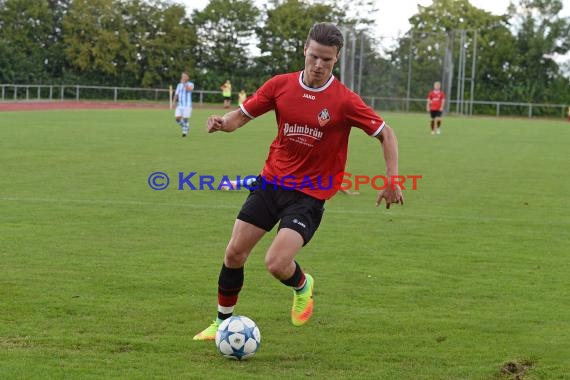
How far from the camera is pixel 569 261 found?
388 inches

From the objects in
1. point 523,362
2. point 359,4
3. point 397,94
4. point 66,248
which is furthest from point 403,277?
point 359,4

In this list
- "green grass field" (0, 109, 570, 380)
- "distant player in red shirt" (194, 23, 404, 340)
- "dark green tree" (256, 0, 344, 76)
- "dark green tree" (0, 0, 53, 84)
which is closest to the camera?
"green grass field" (0, 109, 570, 380)

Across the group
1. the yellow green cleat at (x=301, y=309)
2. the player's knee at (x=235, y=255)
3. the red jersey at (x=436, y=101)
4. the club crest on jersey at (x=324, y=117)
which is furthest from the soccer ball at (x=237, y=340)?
the red jersey at (x=436, y=101)

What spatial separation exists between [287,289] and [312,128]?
1.97 m

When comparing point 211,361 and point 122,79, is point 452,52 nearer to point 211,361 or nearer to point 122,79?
point 122,79

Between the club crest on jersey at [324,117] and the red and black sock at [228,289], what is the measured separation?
1.13m


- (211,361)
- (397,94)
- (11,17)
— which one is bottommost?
(211,361)

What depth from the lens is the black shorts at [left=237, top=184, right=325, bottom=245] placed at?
655 centimetres

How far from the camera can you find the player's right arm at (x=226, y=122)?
6.61 meters

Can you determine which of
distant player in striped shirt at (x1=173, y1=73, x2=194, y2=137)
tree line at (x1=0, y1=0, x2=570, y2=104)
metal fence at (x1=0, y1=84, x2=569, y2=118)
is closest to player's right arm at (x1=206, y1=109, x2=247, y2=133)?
distant player in striped shirt at (x1=173, y1=73, x2=194, y2=137)

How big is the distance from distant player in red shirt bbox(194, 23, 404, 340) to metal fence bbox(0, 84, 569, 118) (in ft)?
166

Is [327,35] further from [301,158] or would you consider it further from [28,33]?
[28,33]

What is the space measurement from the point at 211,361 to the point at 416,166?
1582cm

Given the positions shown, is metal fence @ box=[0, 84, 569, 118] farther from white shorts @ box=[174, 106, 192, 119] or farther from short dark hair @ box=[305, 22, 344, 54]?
short dark hair @ box=[305, 22, 344, 54]
